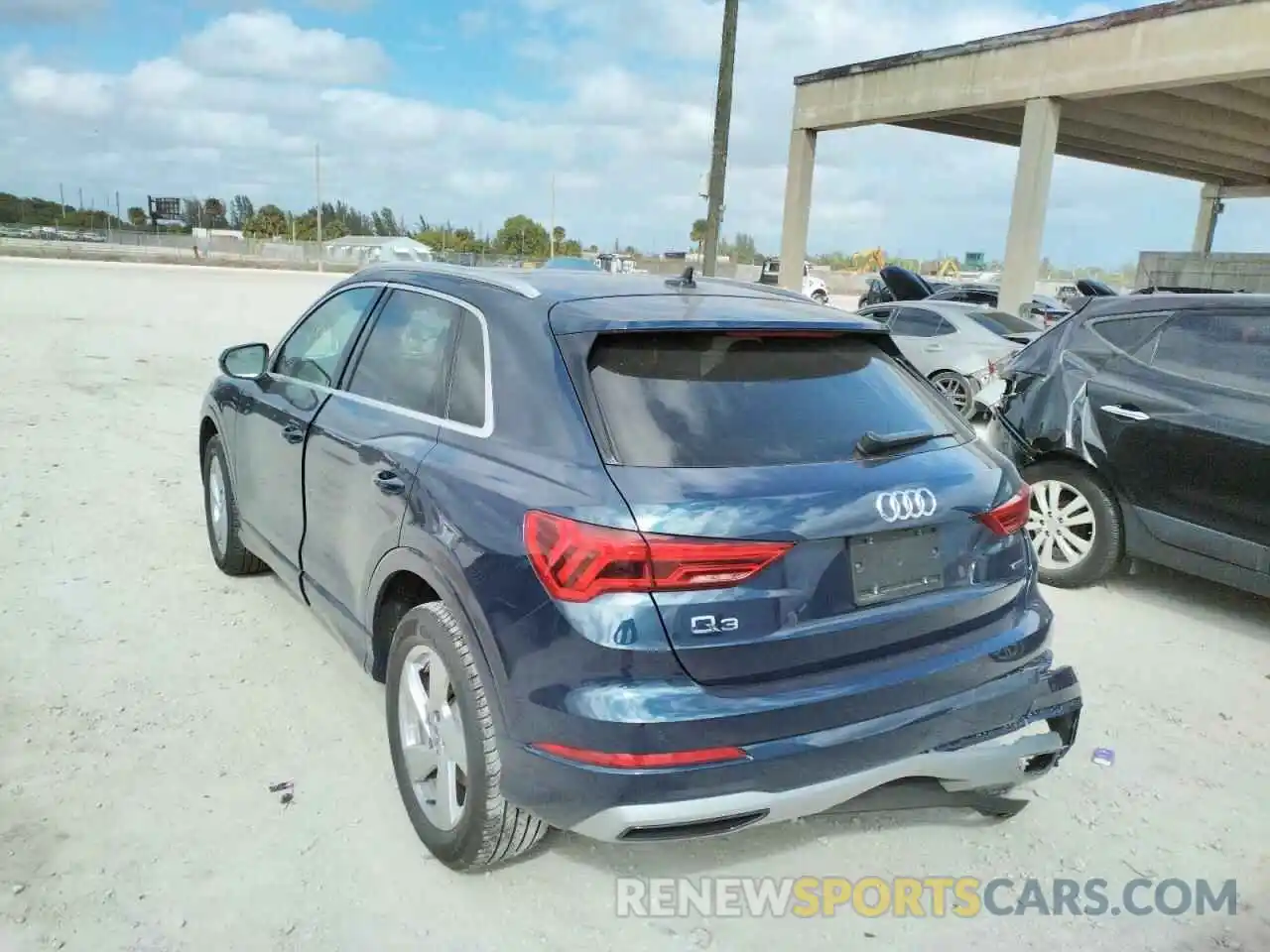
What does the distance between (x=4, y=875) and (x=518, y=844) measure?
4.69 ft

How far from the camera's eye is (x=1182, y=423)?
15.6 feet

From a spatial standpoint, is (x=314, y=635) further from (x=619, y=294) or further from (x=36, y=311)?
(x=36, y=311)

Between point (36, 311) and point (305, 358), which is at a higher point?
point (305, 358)

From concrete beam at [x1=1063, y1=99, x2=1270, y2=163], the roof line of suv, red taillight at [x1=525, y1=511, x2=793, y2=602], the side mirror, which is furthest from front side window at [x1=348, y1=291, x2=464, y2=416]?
concrete beam at [x1=1063, y1=99, x2=1270, y2=163]

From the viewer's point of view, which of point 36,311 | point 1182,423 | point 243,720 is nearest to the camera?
point 243,720

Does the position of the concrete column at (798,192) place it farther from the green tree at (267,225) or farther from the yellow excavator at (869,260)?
the green tree at (267,225)

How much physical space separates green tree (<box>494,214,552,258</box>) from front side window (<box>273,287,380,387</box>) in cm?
7792

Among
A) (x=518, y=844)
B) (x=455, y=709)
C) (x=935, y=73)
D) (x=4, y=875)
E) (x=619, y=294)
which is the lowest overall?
(x=4, y=875)

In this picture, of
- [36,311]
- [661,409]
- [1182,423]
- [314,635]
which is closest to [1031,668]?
[661,409]

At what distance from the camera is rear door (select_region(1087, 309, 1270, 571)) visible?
4488 mm

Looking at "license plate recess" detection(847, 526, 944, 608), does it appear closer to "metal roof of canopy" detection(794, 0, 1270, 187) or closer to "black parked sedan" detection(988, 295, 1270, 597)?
"black parked sedan" detection(988, 295, 1270, 597)

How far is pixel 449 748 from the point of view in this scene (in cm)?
263

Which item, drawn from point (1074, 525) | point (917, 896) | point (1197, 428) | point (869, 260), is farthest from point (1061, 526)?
point (869, 260)

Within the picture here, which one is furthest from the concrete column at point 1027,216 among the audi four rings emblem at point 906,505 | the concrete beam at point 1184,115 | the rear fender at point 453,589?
the rear fender at point 453,589
